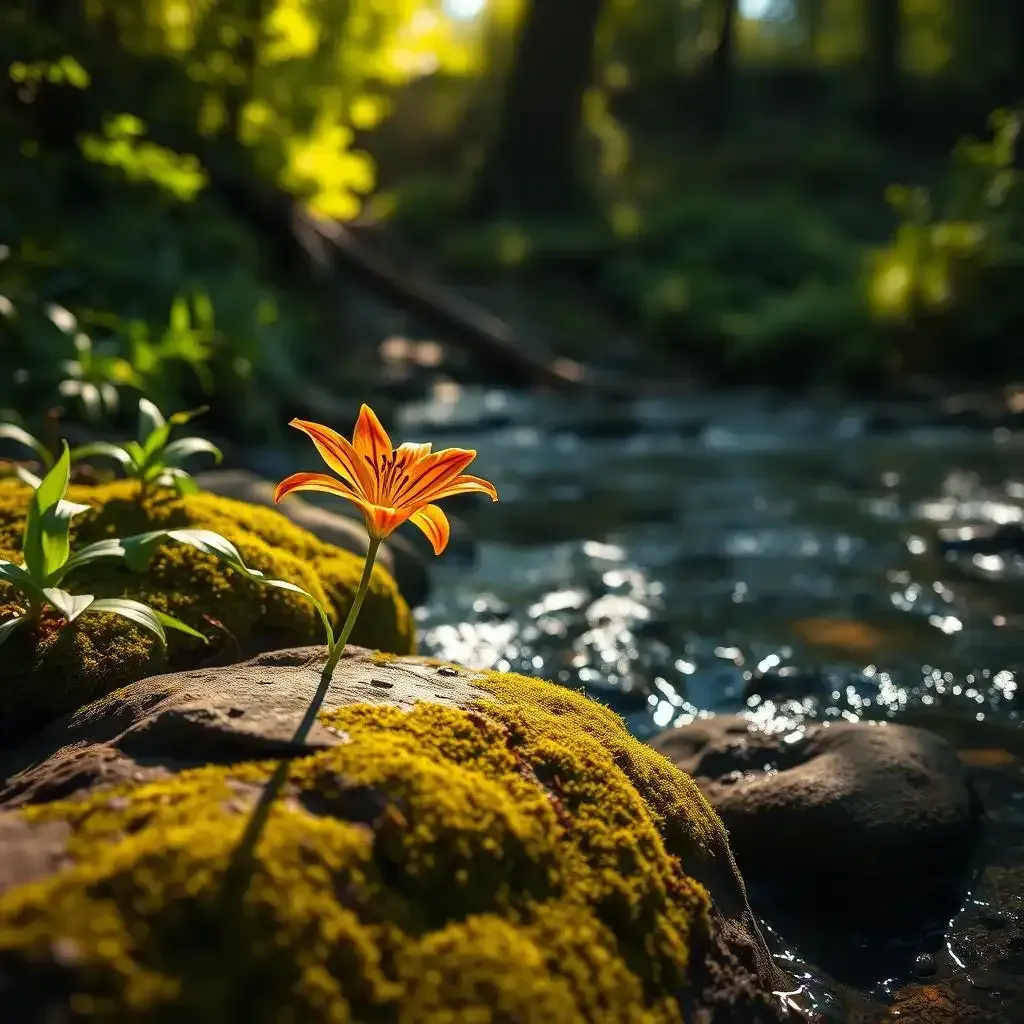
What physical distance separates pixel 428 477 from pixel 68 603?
38.8 inches

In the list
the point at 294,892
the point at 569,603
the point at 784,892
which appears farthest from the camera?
the point at 569,603

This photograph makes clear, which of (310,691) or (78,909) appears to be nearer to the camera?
(78,909)

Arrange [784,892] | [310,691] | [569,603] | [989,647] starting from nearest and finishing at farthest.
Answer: [310,691] < [784,892] < [989,647] < [569,603]

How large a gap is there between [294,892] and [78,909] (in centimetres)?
31

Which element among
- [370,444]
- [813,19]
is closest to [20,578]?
[370,444]

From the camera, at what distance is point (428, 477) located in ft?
7.23

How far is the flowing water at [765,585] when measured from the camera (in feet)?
13.9

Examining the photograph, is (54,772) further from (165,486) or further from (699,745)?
(699,745)

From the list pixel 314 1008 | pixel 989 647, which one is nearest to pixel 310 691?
pixel 314 1008

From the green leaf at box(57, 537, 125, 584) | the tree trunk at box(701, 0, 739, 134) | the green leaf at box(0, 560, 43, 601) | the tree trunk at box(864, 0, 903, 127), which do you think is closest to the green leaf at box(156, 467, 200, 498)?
the green leaf at box(57, 537, 125, 584)

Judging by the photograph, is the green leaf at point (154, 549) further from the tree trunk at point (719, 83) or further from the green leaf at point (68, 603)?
the tree trunk at point (719, 83)

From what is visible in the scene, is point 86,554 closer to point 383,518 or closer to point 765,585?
point 383,518

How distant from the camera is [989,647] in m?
4.80

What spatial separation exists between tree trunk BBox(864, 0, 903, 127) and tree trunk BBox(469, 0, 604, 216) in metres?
15.2
